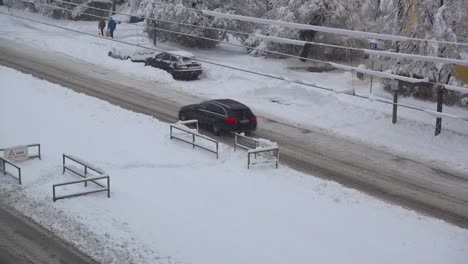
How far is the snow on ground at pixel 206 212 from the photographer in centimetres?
1723

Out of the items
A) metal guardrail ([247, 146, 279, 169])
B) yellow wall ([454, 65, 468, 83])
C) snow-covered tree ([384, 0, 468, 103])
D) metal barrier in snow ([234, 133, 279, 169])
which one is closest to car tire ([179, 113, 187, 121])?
metal barrier in snow ([234, 133, 279, 169])

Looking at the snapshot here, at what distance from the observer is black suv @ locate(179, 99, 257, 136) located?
27.4 m

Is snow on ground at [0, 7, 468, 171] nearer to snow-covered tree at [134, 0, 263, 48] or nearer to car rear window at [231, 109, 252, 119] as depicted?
snow-covered tree at [134, 0, 263, 48]

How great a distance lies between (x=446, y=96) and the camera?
32312mm

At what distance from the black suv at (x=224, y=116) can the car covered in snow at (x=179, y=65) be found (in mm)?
9036

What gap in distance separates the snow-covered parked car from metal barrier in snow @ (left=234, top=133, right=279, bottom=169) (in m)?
15.7

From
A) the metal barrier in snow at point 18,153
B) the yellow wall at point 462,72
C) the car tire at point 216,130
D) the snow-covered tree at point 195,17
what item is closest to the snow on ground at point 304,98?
the snow-covered tree at point 195,17

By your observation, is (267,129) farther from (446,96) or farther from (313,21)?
(313,21)

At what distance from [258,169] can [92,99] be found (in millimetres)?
11935

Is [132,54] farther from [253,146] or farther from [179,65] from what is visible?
[253,146]

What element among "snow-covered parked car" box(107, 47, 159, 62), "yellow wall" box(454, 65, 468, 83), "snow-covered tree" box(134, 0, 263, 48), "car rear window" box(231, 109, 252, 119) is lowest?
"car rear window" box(231, 109, 252, 119)

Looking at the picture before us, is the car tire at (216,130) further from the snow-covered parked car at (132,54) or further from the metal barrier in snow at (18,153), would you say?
the snow-covered parked car at (132,54)

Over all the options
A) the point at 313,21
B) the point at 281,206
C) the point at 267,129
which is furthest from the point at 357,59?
the point at 281,206

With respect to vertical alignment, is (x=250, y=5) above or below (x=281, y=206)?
above
